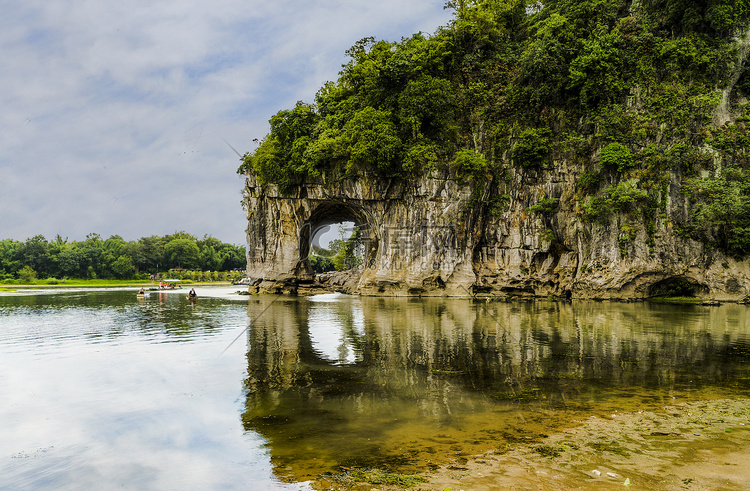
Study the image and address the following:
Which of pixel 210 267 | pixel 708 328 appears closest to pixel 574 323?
pixel 708 328

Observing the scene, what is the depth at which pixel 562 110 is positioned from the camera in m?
31.5

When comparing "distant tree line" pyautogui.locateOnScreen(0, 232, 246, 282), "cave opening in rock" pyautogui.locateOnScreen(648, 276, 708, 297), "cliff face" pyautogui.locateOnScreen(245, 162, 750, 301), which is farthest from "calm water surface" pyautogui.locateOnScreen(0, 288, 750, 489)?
"distant tree line" pyautogui.locateOnScreen(0, 232, 246, 282)

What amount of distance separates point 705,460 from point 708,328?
13.6 meters

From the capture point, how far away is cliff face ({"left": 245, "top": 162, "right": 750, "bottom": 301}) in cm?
2838

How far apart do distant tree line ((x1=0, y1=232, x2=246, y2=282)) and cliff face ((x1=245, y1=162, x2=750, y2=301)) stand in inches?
1950

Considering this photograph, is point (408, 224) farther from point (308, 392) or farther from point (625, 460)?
point (625, 460)

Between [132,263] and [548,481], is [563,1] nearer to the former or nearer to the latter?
Result: [548,481]

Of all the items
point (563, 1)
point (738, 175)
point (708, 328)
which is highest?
point (563, 1)

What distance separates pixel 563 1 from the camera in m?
31.1

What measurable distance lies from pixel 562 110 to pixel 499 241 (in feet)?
34.6

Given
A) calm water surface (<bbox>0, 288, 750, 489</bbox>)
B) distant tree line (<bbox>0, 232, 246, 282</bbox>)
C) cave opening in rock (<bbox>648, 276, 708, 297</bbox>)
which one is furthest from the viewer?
distant tree line (<bbox>0, 232, 246, 282</bbox>)

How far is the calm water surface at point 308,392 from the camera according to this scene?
5445 millimetres

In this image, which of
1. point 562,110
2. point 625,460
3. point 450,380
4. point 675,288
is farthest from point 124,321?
point 675,288

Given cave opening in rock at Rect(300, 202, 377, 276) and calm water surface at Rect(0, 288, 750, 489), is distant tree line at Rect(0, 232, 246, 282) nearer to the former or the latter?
cave opening in rock at Rect(300, 202, 377, 276)
